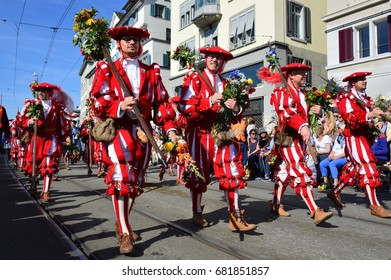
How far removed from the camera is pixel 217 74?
491 cm

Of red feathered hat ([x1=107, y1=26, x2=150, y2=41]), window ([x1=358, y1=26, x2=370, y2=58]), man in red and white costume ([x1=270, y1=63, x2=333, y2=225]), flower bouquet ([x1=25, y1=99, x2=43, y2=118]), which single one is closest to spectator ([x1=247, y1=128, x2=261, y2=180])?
man in red and white costume ([x1=270, y1=63, x2=333, y2=225])

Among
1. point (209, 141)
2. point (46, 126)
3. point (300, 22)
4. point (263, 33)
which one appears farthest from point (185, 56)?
point (300, 22)

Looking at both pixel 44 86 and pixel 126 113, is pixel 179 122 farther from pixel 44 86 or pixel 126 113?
pixel 44 86

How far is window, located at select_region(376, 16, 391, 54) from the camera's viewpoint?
1809 centimetres

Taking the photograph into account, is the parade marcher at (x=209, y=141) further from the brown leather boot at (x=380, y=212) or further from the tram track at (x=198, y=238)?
the brown leather boot at (x=380, y=212)

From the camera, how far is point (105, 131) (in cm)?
377

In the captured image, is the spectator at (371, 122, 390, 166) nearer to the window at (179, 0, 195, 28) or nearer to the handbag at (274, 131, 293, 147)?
the handbag at (274, 131, 293, 147)

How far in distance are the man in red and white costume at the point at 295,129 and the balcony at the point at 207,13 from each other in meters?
22.8

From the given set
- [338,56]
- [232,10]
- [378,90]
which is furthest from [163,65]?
[378,90]

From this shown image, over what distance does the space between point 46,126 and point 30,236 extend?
3.26 metres

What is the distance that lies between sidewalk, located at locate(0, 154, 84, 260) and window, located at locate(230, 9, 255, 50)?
→ 20.0 meters
